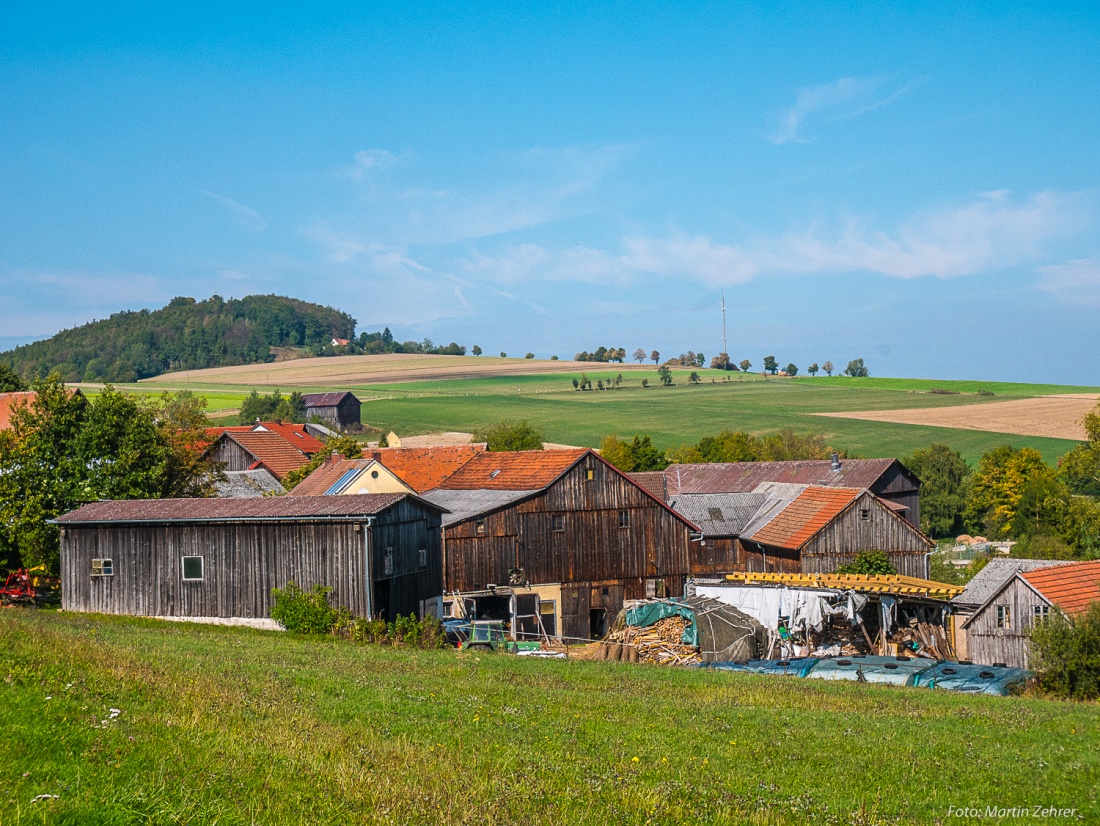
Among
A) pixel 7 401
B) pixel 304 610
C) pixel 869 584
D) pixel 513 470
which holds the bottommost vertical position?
pixel 869 584

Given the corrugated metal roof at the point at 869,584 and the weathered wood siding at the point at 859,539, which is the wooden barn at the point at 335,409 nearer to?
the weathered wood siding at the point at 859,539

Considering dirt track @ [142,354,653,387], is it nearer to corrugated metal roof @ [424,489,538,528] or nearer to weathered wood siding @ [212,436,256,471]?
weathered wood siding @ [212,436,256,471]

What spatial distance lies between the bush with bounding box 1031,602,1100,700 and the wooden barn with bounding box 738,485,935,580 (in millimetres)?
24775

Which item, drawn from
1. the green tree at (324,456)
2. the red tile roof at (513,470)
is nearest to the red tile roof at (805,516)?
the red tile roof at (513,470)

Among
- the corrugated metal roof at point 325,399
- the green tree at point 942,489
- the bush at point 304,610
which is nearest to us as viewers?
the bush at point 304,610

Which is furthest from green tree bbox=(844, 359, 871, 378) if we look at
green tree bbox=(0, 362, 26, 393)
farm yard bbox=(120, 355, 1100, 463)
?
green tree bbox=(0, 362, 26, 393)

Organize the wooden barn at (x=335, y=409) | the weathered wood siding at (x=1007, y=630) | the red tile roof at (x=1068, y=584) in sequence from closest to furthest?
1. the red tile roof at (x=1068, y=584)
2. the weathered wood siding at (x=1007, y=630)
3. the wooden barn at (x=335, y=409)

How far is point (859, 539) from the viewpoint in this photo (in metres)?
53.3

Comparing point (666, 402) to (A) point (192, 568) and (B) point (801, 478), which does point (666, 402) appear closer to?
(B) point (801, 478)

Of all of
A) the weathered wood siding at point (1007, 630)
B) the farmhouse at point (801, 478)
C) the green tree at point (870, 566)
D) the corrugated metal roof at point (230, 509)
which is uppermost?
the corrugated metal roof at point (230, 509)

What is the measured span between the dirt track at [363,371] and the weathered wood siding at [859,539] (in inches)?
4433

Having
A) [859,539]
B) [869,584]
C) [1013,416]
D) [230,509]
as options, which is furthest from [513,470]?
[1013,416]

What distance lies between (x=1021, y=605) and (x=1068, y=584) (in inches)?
77.0

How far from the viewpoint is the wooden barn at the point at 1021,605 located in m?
39.3
